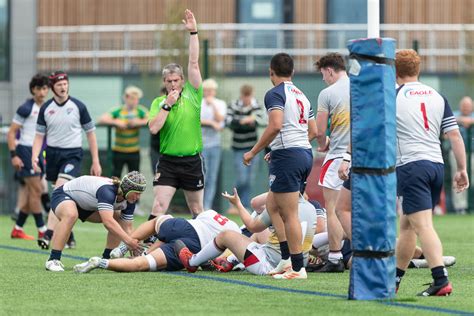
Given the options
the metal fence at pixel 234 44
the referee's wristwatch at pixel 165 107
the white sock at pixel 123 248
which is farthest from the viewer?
the metal fence at pixel 234 44

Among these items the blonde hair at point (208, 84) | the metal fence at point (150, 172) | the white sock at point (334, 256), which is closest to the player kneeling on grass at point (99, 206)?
the white sock at point (334, 256)

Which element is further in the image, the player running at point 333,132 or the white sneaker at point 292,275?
the player running at point 333,132

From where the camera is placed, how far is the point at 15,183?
22844 mm

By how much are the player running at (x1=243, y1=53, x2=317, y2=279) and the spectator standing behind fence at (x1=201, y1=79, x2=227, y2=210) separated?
31.5ft

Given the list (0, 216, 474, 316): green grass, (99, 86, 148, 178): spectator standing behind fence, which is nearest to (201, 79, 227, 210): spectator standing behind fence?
(99, 86, 148, 178): spectator standing behind fence

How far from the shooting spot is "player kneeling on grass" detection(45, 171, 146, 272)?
1195 cm

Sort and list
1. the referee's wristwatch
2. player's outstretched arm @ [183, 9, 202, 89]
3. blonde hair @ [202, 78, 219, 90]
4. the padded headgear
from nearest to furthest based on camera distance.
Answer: the padded headgear, player's outstretched arm @ [183, 9, 202, 89], the referee's wristwatch, blonde hair @ [202, 78, 219, 90]

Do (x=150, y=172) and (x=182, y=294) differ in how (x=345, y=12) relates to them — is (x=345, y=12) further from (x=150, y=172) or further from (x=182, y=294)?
(x=182, y=294)

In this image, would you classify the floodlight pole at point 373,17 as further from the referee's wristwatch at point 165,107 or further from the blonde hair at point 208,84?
the blonde hair at point 208,84

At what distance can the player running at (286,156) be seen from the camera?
11.1m

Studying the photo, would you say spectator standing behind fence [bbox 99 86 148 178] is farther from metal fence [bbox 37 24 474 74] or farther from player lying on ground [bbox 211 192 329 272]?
player lying on ground [bbox 211 192 329 272]

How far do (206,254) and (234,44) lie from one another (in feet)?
52.1

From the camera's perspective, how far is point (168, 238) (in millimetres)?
12164

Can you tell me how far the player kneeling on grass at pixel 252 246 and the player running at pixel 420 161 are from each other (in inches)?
75.4
